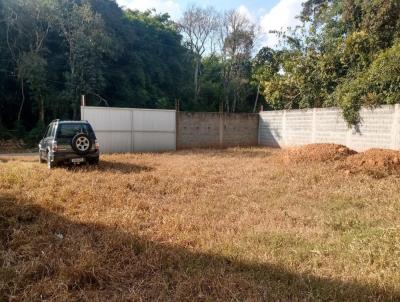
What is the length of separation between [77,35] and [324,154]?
15517 millimetres

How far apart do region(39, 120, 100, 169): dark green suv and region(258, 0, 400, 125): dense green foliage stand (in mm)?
10092

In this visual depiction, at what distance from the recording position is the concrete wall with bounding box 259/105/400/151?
12.0 m

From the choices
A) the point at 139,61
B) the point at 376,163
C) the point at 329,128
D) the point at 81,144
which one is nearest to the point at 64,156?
the point at 81,144

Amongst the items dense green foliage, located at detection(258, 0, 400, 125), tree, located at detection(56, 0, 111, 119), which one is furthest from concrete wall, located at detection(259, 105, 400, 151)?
tree, located at detection(56, 0, 111, 119)

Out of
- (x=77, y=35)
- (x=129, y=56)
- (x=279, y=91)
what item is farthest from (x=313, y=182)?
(x=129, y=56)

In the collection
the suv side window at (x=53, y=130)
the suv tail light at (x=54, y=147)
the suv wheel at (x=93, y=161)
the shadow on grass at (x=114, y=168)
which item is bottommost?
the shadow on grass at (x=114, y=168)

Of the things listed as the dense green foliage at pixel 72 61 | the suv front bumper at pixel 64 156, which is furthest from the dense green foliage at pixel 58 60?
the suv front bumper at pixel 64 156

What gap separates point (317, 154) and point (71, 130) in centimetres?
795

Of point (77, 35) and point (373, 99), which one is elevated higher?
point (77, 35)

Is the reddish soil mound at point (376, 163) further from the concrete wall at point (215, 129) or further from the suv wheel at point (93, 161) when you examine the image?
the concrete wall at point (215, 129)

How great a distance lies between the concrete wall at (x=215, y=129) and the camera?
17641mm

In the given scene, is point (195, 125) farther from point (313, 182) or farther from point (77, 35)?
point (313, 182)

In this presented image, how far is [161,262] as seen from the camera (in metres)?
3.70

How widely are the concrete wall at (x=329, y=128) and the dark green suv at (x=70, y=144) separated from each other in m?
10.1
